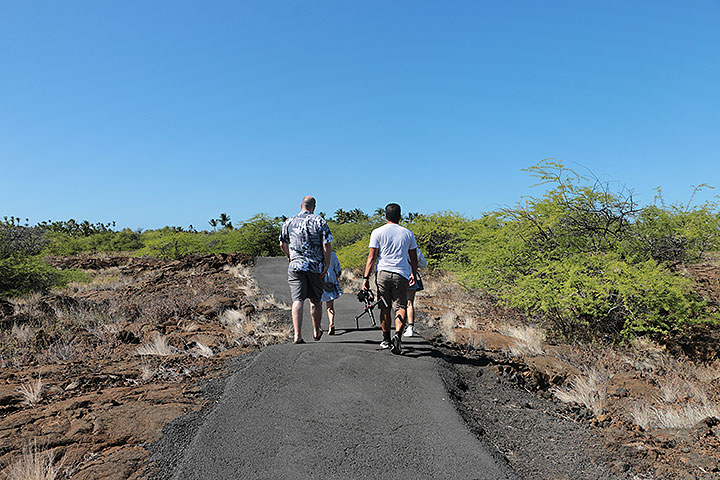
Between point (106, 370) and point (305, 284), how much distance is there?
10.5 feet

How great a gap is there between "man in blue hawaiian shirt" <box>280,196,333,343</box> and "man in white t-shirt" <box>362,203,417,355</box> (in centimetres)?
87

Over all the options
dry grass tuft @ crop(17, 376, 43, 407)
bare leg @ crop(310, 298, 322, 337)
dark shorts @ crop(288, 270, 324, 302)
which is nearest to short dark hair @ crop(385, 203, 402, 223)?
dark shorts @ crop(288, 270, 324, 302)

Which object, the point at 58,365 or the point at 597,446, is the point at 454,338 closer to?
the point at 597,446

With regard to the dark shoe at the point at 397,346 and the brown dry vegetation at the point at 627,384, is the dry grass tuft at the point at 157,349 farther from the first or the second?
the brown dry vegetation at the point at 627,384

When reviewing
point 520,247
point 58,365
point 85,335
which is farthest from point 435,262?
point 58,365

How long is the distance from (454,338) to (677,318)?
14.2 ft

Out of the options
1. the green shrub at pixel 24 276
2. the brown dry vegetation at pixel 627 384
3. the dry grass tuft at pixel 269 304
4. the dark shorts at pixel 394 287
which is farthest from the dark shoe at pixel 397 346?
the green shrub at pixel 24 276

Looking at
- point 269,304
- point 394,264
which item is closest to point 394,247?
point 394,264

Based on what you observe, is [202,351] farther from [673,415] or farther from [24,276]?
[24,276]

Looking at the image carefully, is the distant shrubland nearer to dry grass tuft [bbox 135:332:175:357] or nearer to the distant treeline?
the distant treeline

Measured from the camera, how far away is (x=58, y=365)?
6.74 m

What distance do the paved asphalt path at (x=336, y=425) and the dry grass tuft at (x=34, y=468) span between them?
0.93 m

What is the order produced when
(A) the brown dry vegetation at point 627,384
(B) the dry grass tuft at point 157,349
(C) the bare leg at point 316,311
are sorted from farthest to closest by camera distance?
(B) the dry grass tuft at point 157,349, (C) the bare leg at point 316,311, (A) the brown dry vegetation at point 627,384

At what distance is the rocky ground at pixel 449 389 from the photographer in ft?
11.9
